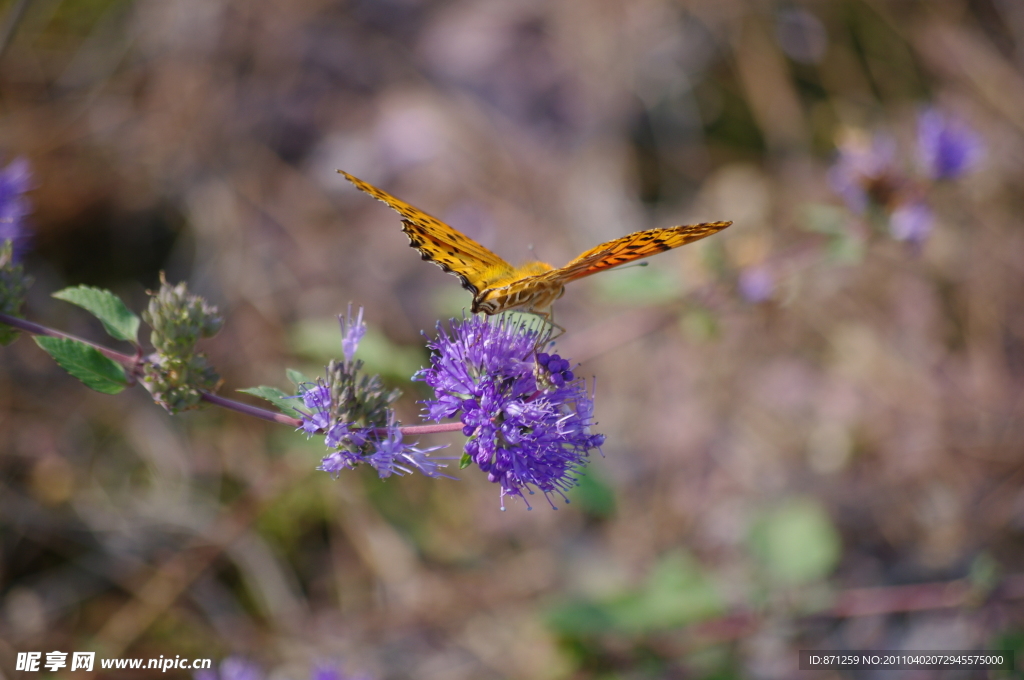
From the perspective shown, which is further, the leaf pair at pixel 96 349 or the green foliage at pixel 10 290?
the green foliage at pixel 10 290

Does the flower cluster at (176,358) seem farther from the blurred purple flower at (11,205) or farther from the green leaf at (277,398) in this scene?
the blurred purple flower at (11,205)

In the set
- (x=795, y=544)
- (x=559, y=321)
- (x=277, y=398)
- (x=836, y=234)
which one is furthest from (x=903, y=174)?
(x=277, y=398)

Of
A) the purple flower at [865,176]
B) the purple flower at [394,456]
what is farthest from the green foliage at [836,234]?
the purple flower at [394,456]

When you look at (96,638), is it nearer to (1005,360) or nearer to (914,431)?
(914,431)

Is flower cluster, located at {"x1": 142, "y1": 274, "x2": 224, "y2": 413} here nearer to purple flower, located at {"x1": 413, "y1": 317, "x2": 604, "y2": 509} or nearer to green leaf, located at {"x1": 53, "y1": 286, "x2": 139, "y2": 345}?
green leaf, located at {"x1": 53, "y1": 286, "x2": 139, "y2": 345}

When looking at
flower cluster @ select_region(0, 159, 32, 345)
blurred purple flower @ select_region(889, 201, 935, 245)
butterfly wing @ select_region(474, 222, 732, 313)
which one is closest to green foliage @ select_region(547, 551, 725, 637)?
butterfly wing @ select_region(474, 222, 732, 313)

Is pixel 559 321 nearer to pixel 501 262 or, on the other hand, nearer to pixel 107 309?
pixel 501 262
